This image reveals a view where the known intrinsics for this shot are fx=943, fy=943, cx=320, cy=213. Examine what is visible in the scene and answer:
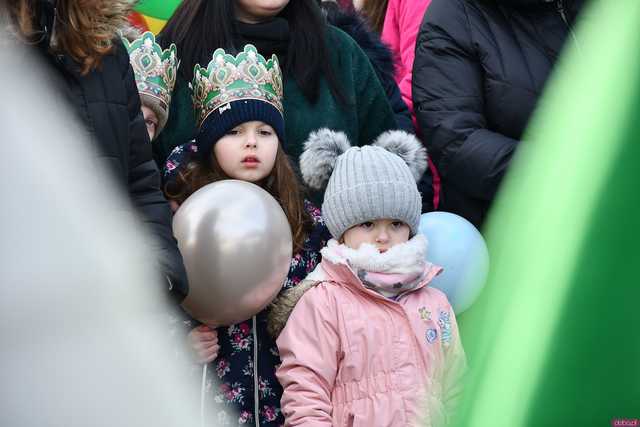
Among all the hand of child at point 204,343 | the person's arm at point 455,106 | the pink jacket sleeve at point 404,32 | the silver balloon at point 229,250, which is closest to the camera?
the silver balloon at point 229,250

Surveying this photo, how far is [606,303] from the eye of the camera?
0.78 meters

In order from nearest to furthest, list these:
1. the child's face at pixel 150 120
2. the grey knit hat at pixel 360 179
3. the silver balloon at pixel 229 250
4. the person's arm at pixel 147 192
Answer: the person's arm at pixel 147 192 < the silver balloon at pixel 229 250 < the grey knit hat at pixel 360 179 < the child's face at pixel 150 120

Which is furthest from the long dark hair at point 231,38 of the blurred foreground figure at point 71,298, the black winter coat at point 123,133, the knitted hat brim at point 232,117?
the blurred foreground figure at point 71,298

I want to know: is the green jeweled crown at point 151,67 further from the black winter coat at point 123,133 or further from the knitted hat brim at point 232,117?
the black winter coat at point 123,133

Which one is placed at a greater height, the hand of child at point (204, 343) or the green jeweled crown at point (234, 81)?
the green jeweled crown at point (234, 81)

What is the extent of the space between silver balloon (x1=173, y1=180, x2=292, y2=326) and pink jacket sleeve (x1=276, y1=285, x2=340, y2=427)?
12 centimetres

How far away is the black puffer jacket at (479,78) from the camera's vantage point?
304 cm

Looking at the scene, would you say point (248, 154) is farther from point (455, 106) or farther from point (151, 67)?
point (455, 106)

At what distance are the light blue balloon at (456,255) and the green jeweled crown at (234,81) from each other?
Result: 617 mm

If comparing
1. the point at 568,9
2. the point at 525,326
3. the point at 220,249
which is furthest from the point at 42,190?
the point at 568,9

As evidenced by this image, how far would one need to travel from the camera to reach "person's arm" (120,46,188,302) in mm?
2223

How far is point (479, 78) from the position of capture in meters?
3.12

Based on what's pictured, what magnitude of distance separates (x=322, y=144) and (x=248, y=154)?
0.74 feet

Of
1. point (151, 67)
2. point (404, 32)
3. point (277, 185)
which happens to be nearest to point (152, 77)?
point (151, 67)
